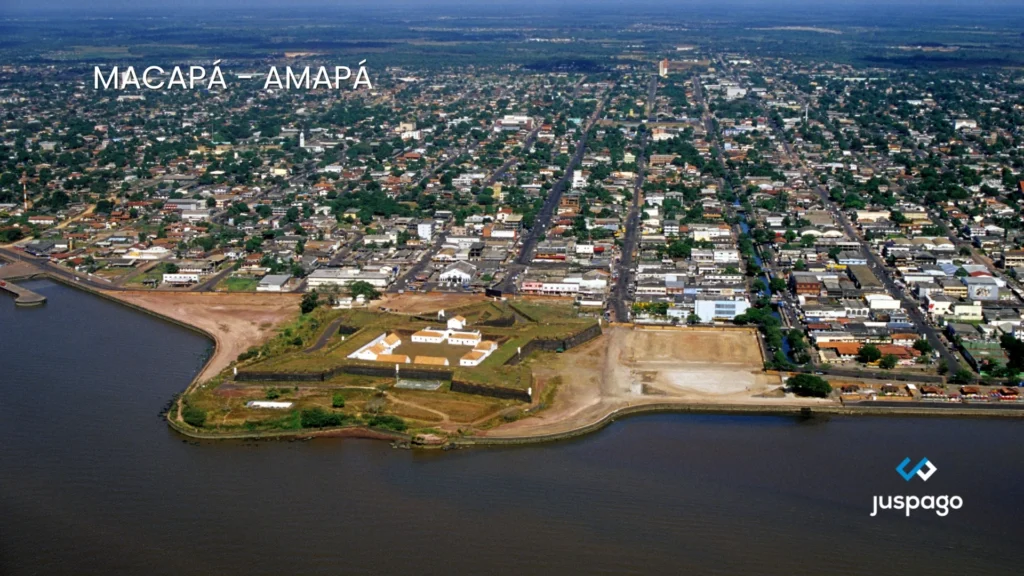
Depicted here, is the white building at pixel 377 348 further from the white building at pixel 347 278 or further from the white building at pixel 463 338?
the white building at pixel 347 278

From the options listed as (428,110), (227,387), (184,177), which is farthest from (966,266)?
(428,110)

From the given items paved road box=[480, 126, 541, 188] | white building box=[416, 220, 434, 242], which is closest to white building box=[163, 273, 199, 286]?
white building box=[416, 220, 434, 242]

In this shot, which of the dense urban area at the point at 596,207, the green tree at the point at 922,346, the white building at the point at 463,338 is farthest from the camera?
the dense urban area at the point at 596,207

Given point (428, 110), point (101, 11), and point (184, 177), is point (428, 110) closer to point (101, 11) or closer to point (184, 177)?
point (184, 177)

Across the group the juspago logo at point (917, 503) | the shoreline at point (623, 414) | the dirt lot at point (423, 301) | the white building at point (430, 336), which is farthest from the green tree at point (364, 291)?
Result: the juspago logo at point (917, 503)

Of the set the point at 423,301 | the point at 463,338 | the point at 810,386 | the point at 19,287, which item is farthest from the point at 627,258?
the point at 19,287

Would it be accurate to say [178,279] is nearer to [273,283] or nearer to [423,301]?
[273,283]

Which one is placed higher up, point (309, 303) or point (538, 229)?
point (538, 229)
